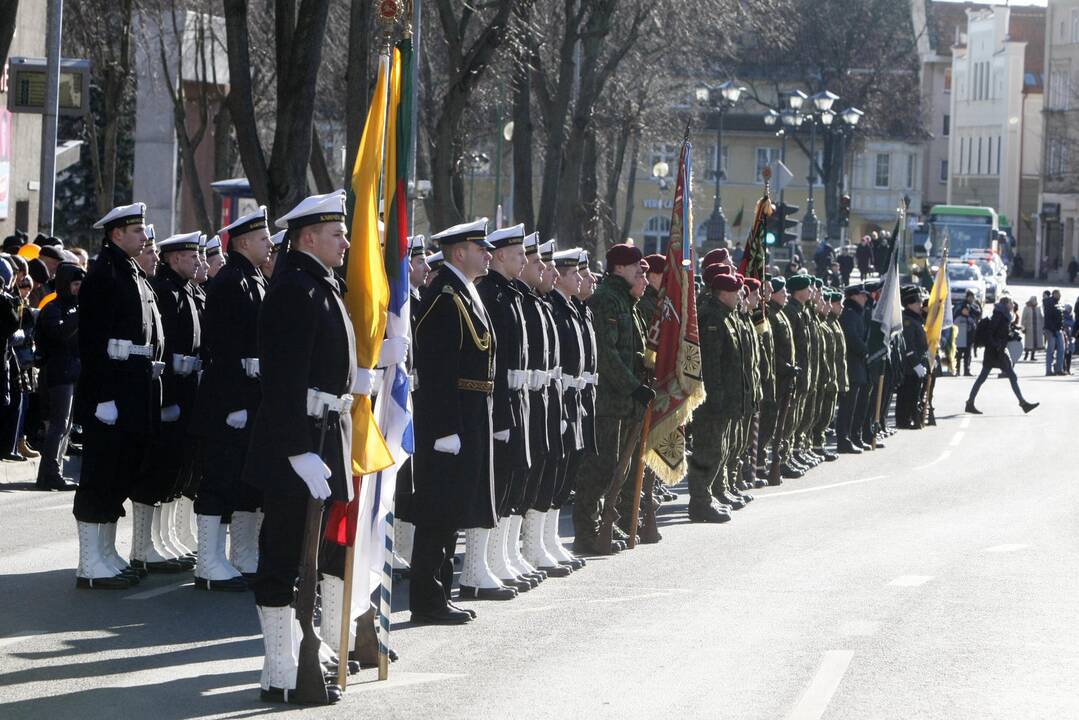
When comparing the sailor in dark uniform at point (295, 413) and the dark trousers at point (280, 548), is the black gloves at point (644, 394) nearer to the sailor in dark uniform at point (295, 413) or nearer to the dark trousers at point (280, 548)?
the sailor in dark uniform at point (295, 413)

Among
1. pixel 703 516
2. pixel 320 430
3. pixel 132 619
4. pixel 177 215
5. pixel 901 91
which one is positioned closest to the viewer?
pixel 320 430

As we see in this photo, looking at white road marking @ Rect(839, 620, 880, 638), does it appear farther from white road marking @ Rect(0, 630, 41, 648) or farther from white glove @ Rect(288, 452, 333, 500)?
white road marking @ Rect(0, 630, 41, 648)

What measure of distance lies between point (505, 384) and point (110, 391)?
7.50 ft

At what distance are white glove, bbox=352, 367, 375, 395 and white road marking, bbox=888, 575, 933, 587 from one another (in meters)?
4.98

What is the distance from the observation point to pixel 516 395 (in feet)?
37.9

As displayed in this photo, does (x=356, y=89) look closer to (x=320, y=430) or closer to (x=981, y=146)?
(x=320, y=430)

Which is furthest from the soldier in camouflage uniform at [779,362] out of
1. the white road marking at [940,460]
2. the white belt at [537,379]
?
the white belt at [537,379]

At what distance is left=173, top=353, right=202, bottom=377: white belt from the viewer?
39.1 ft

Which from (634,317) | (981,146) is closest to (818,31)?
(981,146)

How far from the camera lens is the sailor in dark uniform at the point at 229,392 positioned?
11.2m

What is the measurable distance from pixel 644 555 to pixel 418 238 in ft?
9.15

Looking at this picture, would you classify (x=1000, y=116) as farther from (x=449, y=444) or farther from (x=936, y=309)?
(x=449, y=444)

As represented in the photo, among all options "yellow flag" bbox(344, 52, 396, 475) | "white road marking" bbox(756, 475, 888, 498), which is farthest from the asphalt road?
"white road marking" bbox(756, 475, 888, 498)

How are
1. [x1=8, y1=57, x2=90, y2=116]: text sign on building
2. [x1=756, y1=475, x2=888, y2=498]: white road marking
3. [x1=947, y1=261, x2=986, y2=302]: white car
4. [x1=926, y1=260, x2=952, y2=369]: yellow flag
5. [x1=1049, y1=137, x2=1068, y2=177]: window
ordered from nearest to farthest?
1. [x1=756, y1=475, x2=888, y2=498]: white road marking
2. [x1=8, y1=57, x2=90, y2=116]: text sign on building
3. [x1=926, y1=260, x2=952, y2=369]: yellow flag
4. [x1=947, y1=261, x2=986, y2=302]: white car
5. [x1=1049, y1=137, x2=1068, y2=177]: window
